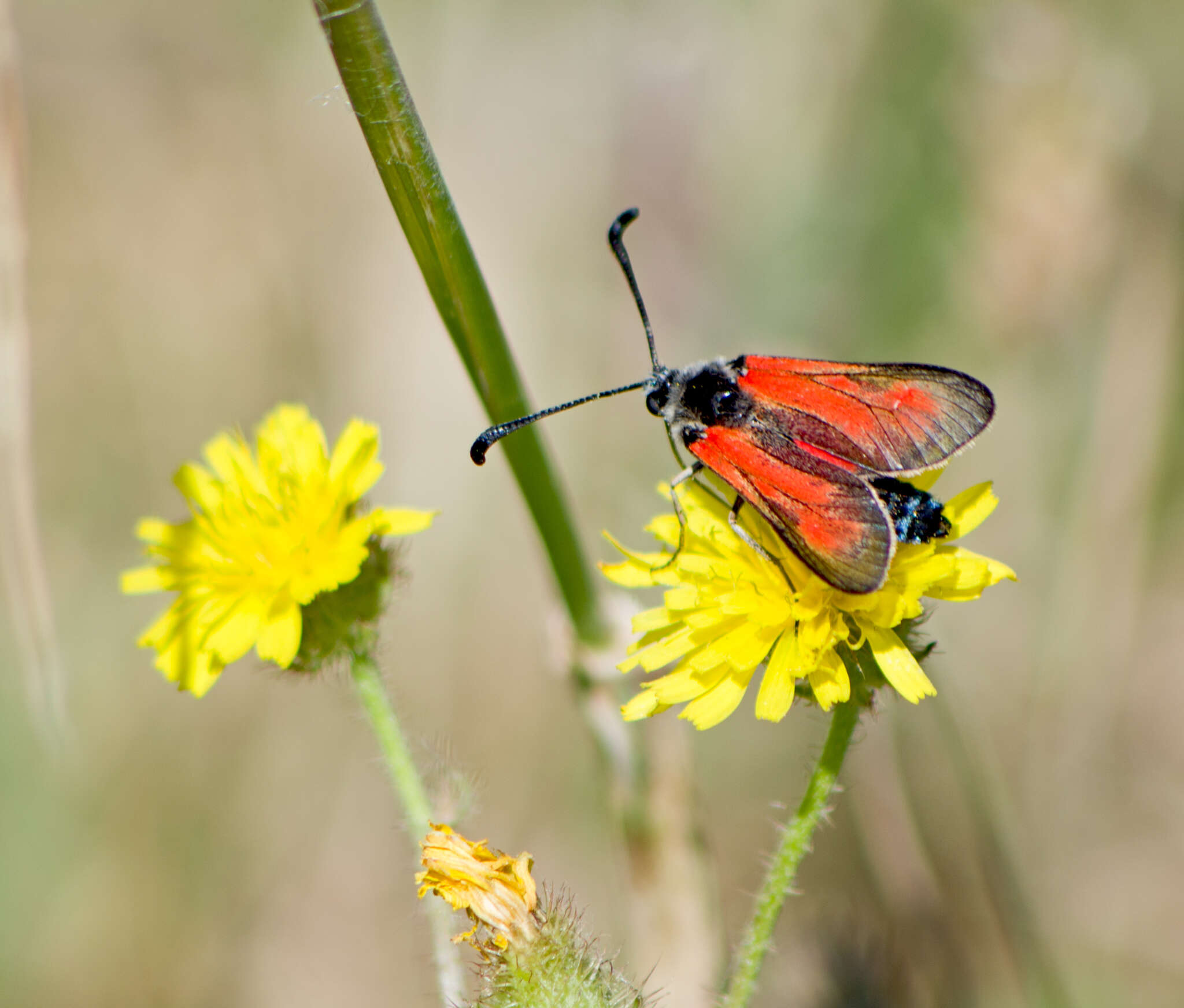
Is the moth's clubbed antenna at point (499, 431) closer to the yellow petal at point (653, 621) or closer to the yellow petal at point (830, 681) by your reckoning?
the yellow petal at point (653, 621)

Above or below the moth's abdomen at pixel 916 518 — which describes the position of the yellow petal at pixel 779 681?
below

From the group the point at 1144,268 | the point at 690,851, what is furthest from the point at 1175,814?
the point at 690,851

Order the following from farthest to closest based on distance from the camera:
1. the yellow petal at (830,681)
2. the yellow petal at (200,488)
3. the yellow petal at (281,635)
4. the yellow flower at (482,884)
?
the yellow petal at (200,488) < the yellow petal at (281,635) < the yellow flower at (482,884) < the yellow petal at (830,681)

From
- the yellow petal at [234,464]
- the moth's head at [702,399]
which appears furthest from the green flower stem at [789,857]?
the yellow petal at [234,464]

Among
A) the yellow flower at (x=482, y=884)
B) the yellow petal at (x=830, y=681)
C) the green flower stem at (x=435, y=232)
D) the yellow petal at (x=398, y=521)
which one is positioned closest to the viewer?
the green flower stem at (x=435, y=232)

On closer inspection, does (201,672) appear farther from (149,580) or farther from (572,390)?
(572,390)

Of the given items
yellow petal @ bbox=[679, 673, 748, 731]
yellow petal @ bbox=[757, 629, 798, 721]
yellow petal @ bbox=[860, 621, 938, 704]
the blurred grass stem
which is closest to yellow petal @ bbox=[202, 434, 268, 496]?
the blurred grass stem

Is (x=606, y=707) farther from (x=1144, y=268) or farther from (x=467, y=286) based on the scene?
(x=1144, y=268)
